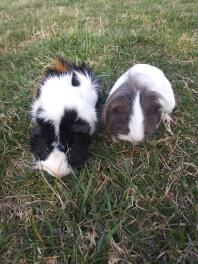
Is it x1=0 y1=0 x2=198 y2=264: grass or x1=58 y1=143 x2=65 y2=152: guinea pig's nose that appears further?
x1=58 y1=143 x2=65 y2=152: guinea pig's nose

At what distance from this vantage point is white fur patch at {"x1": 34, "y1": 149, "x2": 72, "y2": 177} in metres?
3.14

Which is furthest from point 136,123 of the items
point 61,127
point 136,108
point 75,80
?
point 75,80

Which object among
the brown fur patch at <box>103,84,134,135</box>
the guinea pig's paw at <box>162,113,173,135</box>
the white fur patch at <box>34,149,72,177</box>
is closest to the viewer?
the white fur patch at <box>34,149,72,177</box>

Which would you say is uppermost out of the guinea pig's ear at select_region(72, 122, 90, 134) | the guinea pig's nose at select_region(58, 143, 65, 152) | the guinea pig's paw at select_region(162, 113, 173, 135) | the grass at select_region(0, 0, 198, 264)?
the guinea pig's ear at select_region(72, 122, 90, 134)

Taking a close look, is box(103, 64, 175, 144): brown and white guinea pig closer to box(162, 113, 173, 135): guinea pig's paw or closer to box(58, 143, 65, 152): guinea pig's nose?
box(162, 113, 173, 135): guinea pig's paw

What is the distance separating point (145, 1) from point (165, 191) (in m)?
5.59

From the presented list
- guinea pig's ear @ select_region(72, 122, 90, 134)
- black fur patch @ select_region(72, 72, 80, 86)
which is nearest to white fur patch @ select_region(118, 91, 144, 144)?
guinea pig's ear @ select_region(72, 122, 90, 134)

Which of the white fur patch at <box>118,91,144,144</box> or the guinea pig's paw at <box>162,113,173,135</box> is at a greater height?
the white fur patch at <box>118,91,144,144</box>

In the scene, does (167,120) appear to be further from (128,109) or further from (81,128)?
(81,128)

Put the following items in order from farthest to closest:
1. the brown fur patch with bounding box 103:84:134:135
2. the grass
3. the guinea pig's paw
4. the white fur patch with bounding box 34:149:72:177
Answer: the guinea pig's paw → the brown fur patch with bounding box 103:84:134:135 → the white fur patch with bounding box 34:149:72:177 → the grass

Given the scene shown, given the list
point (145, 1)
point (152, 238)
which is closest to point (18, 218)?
point (152, 238)

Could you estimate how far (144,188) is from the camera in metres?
3.12

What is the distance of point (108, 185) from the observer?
3.23 meters

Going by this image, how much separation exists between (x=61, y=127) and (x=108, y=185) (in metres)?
0.58
